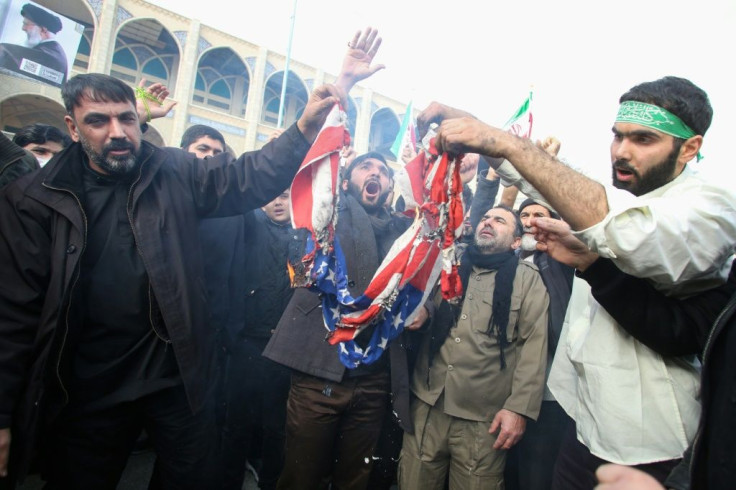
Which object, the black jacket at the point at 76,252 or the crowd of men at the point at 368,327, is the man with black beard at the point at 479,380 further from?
the black jacket at the point at 76,252

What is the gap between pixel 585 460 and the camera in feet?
5.30

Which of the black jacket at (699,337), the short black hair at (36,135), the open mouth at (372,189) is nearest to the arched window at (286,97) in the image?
the short black hair at (36,135)

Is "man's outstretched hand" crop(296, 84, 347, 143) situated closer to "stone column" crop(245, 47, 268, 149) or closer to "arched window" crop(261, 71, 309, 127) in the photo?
"stone column" crop(245, 47, 268, 149)

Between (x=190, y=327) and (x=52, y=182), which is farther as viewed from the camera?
(x=190, y=327)

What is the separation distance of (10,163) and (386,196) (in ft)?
8.16

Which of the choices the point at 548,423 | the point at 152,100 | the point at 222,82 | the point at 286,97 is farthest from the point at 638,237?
the point at 286,97

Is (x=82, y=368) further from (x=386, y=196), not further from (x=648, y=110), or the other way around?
(x=648, y=110)

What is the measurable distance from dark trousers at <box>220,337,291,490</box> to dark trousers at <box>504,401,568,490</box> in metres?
1.90

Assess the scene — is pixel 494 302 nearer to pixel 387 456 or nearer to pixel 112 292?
pixel 387 456

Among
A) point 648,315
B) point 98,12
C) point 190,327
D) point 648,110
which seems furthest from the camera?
point 98,12

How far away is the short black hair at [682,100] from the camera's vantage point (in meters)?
1.43

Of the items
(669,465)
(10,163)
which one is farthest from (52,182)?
(669,465)

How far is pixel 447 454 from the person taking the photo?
8.18 ft

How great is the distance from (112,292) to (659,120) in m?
2.56
